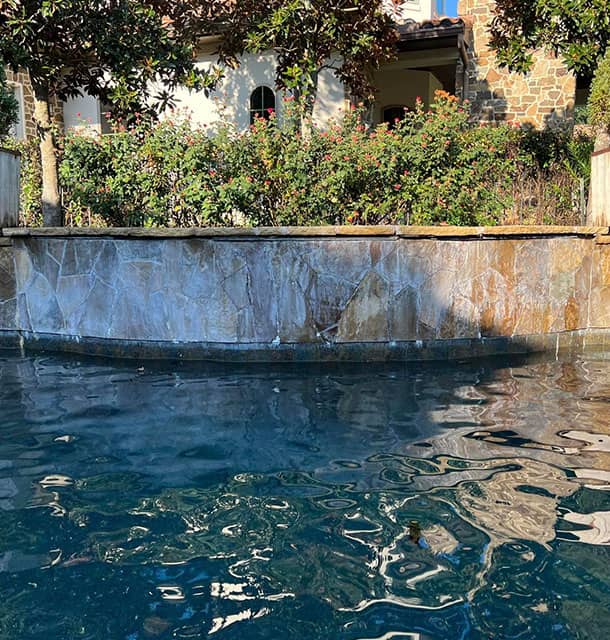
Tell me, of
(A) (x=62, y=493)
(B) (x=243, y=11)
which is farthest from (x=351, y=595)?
(B) (x=243, y=11)

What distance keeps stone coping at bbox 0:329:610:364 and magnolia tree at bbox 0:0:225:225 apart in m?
3.01

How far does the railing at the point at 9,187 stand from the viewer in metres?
7.09

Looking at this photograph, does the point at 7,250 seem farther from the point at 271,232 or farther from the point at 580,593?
the point at 580,593

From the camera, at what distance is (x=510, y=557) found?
2742 millimetres

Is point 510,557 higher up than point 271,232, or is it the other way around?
point 271,232

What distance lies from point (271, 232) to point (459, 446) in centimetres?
296

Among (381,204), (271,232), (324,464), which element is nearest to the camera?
(324,464)

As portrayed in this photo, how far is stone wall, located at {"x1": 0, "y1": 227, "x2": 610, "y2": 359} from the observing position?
6312 millimetres

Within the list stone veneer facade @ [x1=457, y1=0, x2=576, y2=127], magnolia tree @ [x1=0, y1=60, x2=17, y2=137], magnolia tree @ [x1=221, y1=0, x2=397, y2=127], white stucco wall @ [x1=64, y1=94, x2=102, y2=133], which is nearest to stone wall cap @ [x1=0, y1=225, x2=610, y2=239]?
magnolia tree @ [x1=0, y1=60, x2=17, y2=137]

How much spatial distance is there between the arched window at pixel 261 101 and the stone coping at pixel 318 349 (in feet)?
28.3

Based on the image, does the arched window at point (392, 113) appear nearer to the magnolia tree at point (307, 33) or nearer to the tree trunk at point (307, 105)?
the magnolia tree at point (307, 33)

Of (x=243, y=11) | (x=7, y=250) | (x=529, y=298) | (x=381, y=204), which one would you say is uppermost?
(x=243, y=11)

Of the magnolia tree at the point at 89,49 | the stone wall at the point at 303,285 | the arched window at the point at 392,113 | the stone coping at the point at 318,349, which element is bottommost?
the stone coping at the point at 318,349

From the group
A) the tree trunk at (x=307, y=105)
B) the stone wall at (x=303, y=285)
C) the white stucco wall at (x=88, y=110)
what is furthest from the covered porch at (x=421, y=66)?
the stone wall at (x=303, y=285)
